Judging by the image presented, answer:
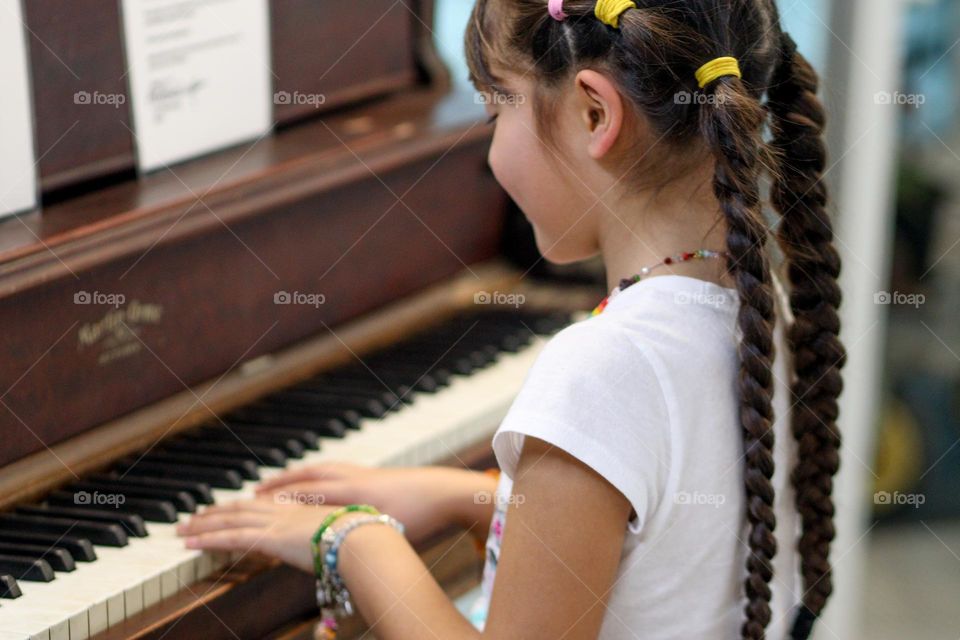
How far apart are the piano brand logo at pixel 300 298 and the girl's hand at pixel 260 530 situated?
46 centimetres

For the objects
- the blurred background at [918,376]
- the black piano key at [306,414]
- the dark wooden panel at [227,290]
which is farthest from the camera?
the blurred background at [918,376]

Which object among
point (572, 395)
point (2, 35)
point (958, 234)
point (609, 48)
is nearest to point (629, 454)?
point (572, 395)

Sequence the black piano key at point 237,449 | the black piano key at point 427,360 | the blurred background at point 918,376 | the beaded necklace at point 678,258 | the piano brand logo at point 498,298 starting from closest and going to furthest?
the beaded necklace at point 678,258 → the black piano key at point 237,449 → the black piano key at point 427,360 → the piano brand logo at point 498,298 → the blurred background at point 918,376

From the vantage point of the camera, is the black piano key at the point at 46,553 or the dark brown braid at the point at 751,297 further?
the black piano key at the point at 46,553

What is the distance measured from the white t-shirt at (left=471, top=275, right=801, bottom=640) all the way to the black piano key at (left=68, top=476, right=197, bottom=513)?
374 millimetres

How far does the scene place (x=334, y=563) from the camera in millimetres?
1315

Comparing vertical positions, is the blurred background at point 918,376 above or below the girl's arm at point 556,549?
below

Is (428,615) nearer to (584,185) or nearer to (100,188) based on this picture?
(584,185)

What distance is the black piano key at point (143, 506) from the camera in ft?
4.57

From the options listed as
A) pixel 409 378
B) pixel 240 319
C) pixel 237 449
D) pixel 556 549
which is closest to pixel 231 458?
pixel 237 449

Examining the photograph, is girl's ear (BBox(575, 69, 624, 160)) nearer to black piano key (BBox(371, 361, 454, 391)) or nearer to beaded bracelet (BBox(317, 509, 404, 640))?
beaded bracelet (BBox(317, 509, 404, 640))

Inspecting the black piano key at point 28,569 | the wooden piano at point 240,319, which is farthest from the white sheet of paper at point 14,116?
the black piano key at point 28,569

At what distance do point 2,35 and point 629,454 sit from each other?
33.3 inches

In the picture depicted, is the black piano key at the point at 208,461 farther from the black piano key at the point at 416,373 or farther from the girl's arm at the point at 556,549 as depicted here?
the girl's arm at the point at 556,549
